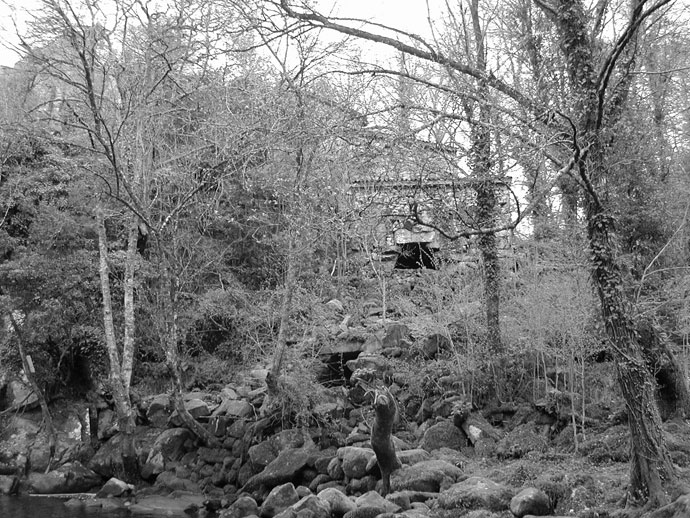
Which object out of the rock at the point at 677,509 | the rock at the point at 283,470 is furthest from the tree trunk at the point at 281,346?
the rock at the point at 677,509

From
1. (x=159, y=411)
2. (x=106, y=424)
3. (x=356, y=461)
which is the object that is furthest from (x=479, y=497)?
(x=106, y=424)

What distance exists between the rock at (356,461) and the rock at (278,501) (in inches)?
35.6

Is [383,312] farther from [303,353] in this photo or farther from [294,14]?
[294,14]

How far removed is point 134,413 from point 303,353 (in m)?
3.99

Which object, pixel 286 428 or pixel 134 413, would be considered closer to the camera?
pixel 286 428

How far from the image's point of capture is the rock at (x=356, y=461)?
10.0m

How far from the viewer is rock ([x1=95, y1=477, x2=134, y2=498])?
1223 cm

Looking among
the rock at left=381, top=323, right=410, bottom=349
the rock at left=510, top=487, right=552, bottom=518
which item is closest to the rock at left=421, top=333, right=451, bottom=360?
the rock at left=381, top=323, right=410, bottom=349

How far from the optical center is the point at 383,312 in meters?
16.2

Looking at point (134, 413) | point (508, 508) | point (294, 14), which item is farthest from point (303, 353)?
point (294, 14)

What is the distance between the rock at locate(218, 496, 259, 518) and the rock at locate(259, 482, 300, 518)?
228mm

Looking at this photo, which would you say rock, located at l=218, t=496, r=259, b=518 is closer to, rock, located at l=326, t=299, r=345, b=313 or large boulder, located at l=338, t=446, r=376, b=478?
large boulder, located at l=338, t=446, r=376, b=478

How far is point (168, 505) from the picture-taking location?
450 inches

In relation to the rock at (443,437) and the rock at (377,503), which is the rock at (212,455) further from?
the rock at (377,503)
